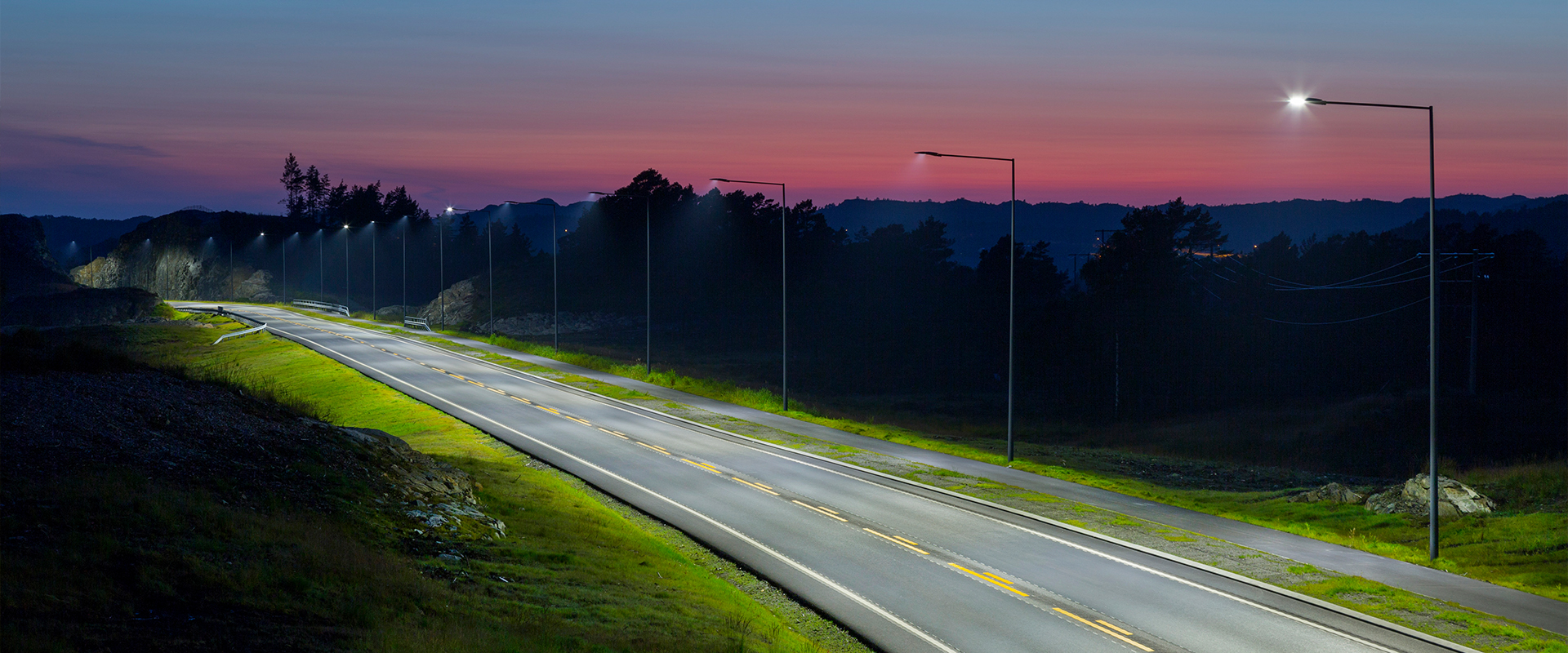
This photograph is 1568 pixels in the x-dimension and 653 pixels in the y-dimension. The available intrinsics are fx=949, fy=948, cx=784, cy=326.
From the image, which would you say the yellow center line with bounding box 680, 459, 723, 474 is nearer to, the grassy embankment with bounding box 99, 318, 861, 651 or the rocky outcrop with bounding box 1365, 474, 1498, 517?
the grassy embankment with bounding box 99, 318, 861, 651

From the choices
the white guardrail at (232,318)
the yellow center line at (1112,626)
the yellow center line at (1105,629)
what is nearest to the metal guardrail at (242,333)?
the white guardrail at (232,318)

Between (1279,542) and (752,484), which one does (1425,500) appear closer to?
(1279,542)

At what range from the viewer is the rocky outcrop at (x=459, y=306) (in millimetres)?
117438

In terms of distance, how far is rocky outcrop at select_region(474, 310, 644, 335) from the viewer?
113375 millimetres

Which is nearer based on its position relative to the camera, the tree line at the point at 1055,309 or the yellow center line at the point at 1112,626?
the yellow center line at the point at 1112,626

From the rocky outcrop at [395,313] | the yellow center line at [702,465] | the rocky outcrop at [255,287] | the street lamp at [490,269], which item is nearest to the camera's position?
the yellow center line at [702,465]

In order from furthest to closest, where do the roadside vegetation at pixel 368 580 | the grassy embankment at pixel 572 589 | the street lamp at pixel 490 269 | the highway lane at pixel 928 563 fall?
the street lamp at pixel 490 269
the highway lane at pixel 928 563
the grassy embankment at pixel 572 589
the roadside vegetation at pixel 368 580

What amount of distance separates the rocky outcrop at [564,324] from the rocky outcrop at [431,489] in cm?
9104

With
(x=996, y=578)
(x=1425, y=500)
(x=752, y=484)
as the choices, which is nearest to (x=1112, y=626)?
(x=996, y=578)

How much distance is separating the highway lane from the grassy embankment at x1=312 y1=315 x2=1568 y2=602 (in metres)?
5.02

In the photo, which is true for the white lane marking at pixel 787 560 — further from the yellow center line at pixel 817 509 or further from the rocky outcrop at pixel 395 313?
the rocky outcrop at pixel 395 313

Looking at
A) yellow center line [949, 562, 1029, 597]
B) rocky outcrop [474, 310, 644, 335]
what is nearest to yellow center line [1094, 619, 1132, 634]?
yellow center line [949, 562, 1029, 597]

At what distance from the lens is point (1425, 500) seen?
2331cm

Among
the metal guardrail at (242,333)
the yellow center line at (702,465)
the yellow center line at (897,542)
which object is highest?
the metal guardrail at (242,333)
